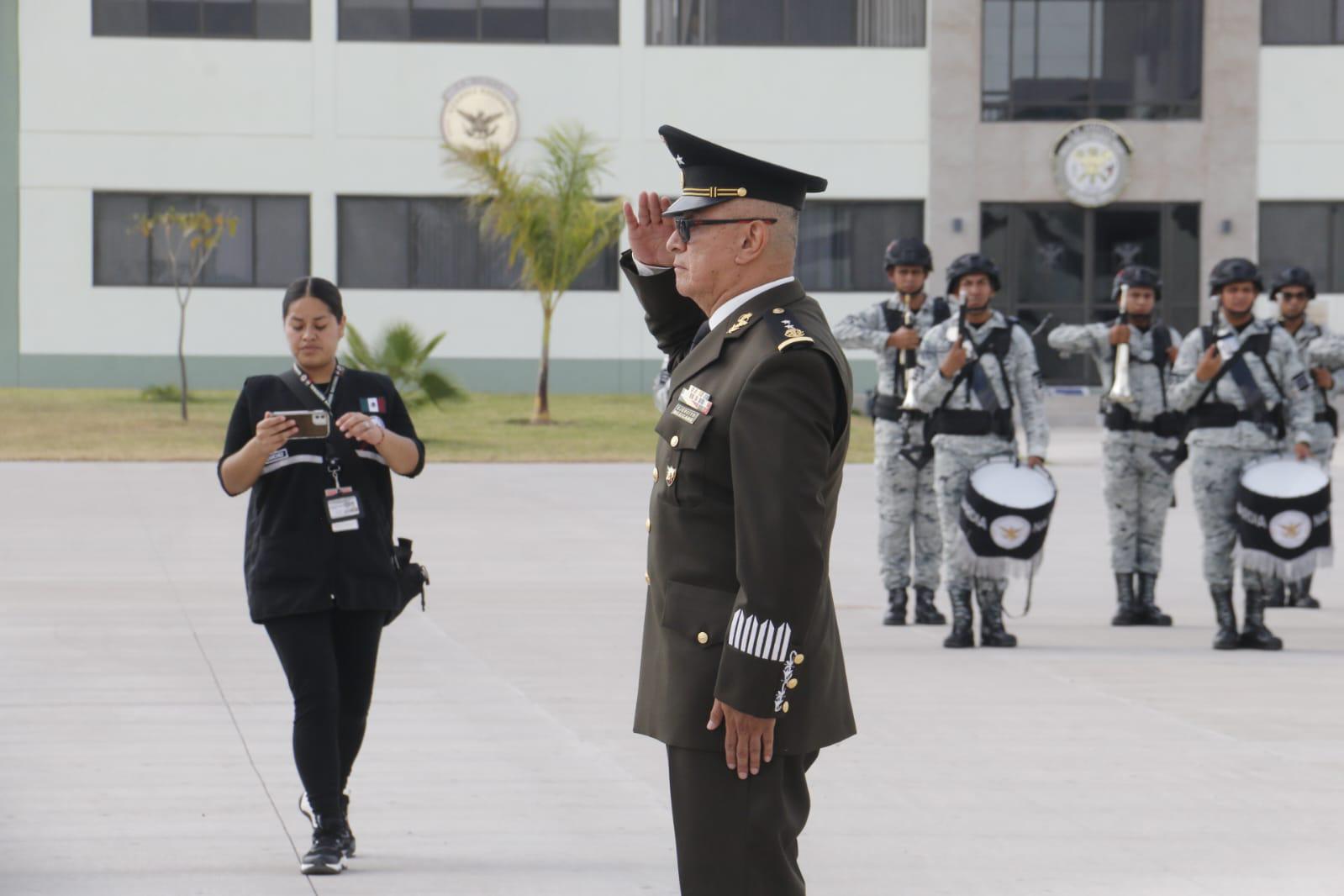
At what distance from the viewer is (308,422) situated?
5.68 meters

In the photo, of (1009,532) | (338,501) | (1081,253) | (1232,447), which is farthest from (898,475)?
(1081,253)

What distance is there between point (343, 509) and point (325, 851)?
975 mm

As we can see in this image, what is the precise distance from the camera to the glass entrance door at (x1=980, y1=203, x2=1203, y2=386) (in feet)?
124

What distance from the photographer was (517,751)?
752 cm

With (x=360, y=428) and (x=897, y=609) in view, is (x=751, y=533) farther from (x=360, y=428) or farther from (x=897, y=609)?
(x=897, y=609)

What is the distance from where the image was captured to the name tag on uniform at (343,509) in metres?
5.75

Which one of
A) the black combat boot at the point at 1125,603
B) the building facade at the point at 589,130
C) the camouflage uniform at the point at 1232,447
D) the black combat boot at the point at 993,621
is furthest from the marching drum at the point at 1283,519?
the building facade at the point at 589,130

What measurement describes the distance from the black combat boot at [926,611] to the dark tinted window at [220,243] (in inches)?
1106

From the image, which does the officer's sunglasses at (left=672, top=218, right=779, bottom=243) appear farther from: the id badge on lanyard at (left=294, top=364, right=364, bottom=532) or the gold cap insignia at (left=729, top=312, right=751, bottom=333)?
the id badge on lanyard at (left=294, top=364, right=364, bottom=532)

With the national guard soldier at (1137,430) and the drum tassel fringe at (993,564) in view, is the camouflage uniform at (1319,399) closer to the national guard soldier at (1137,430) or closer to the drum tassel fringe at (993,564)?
the national guard soldier at (1137,430)

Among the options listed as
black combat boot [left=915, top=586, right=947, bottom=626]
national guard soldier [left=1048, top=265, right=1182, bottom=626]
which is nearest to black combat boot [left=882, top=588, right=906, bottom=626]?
black combat boot [left=915, top=586, right=947, bottom=626]

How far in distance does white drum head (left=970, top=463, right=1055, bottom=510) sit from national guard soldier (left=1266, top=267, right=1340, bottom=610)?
2302 mm

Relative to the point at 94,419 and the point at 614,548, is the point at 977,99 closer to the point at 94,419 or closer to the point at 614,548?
the point at 94,419

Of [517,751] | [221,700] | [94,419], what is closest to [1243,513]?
[517,751]
